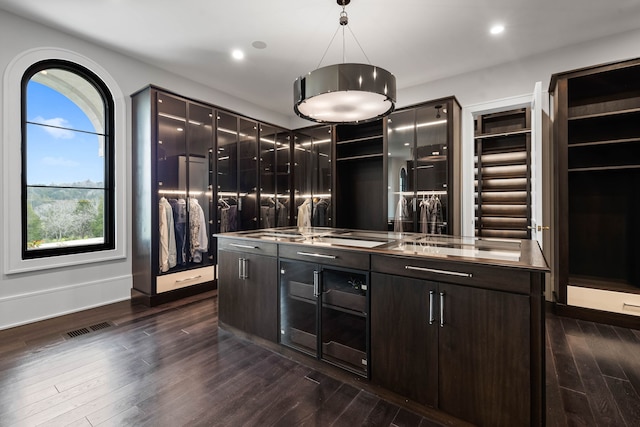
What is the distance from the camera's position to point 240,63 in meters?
3.94

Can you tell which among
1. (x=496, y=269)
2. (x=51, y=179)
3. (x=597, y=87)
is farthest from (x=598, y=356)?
(x=51, y=179)

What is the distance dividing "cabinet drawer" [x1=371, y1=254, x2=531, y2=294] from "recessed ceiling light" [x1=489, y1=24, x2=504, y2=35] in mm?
2911

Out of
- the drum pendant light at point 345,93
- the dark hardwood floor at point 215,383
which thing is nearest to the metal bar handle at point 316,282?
the dark hardwood floor at point 215,383

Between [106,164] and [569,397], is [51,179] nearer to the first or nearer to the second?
[106,164]

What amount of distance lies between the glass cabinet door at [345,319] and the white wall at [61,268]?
303 centimetres

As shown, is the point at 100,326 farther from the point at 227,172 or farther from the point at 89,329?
the point at 227,172

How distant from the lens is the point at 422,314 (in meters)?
1.66

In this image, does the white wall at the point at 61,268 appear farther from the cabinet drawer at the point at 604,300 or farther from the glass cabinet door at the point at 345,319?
the cabinet drawer at the point at 604,300

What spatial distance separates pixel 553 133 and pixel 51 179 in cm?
572

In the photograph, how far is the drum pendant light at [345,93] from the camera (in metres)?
2.01

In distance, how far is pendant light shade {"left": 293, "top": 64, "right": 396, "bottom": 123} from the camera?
201 cm

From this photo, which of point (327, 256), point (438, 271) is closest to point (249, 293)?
point (327, 256)

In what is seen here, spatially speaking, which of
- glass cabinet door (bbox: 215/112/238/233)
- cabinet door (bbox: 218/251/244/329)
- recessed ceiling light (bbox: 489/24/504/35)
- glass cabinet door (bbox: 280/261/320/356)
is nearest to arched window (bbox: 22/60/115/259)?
Result: glass cabinet door (bbox: 215/112/238/233)

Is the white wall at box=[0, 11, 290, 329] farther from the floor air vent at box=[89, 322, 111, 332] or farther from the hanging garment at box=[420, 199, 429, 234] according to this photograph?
the hanging garment at box=[420, 199, 429, 234]
